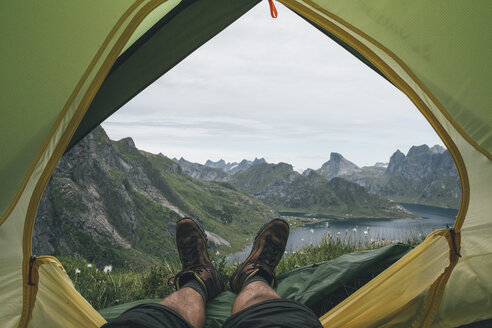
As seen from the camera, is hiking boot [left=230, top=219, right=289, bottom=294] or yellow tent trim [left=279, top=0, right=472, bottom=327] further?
hiking boot [left=230, top=219, right=289, bottom=294]

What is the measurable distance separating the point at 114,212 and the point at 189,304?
82971 millimetres

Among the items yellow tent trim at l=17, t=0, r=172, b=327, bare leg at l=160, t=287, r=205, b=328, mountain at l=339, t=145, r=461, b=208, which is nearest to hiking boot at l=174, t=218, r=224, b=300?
bare leg at l=160, t=287, r=205, b=328

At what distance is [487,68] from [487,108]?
0.20m

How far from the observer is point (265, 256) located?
2895mm

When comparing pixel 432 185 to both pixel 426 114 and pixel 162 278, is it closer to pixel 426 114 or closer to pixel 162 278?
pixel 162 278

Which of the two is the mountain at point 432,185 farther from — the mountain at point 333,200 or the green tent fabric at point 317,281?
the green tent fabric at point 317,281

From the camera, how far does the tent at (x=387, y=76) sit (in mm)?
1452

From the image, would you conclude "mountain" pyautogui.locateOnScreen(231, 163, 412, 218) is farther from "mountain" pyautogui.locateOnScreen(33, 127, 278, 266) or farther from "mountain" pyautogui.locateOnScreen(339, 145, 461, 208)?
"mountain" pyautogui.locateOnScreen(33, 127, 278, 266)

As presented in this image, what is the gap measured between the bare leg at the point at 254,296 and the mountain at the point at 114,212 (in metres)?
36.8

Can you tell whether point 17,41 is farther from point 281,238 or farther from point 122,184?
point 122,184

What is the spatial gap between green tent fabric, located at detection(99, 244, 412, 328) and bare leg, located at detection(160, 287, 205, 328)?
14 centimetres

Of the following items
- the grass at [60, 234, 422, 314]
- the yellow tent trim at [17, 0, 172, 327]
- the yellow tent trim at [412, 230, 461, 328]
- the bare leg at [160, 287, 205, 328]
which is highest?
the yellow tent trim at [17, 0, 172, 327]

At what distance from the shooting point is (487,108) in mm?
1445

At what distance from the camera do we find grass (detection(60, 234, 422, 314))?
9.08 ft
